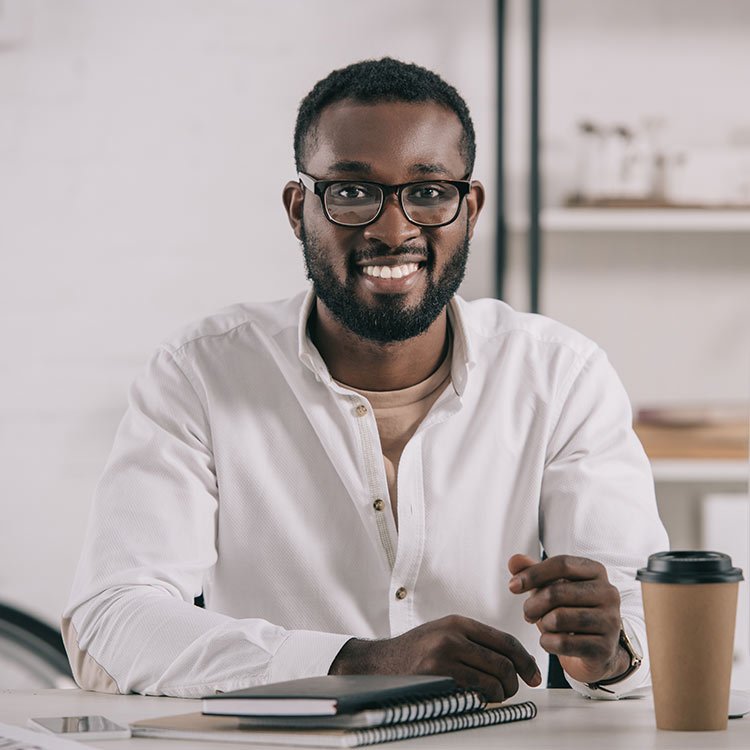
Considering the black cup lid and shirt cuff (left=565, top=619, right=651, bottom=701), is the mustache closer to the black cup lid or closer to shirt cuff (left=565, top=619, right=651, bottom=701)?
shirt cuff (left=565, top=619, right=651, bottom=701)

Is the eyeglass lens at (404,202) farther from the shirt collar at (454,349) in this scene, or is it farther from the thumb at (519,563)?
the thumb at (519,563)

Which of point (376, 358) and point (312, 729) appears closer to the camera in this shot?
point (312, 729)

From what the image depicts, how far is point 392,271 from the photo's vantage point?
1604mm

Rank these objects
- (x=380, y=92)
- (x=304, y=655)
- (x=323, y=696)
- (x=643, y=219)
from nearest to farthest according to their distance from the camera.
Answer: (x=323, y=696)
(x=304, y=655)
(x=380, y=92)
(x=643, y=219)

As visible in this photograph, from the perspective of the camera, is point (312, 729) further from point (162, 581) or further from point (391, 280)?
point (391, 280)

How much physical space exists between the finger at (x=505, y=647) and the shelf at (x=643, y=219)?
5.45 feet

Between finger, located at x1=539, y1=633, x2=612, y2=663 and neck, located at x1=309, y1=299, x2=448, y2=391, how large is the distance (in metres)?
0.66

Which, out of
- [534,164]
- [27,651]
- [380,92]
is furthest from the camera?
[27,651]

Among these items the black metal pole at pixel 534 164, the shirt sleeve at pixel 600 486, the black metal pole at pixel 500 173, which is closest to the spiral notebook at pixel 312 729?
the shirt sleeve at pixel 600 486

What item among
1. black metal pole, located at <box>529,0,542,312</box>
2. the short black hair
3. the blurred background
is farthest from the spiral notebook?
the blurred background

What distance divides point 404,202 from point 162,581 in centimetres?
58

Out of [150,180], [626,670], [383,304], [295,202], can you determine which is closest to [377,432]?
[383,304]

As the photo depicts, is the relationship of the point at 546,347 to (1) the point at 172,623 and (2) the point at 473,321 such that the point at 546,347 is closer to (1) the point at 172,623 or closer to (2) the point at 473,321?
(2) the point at 473,321

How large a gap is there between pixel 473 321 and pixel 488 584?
0.38m
